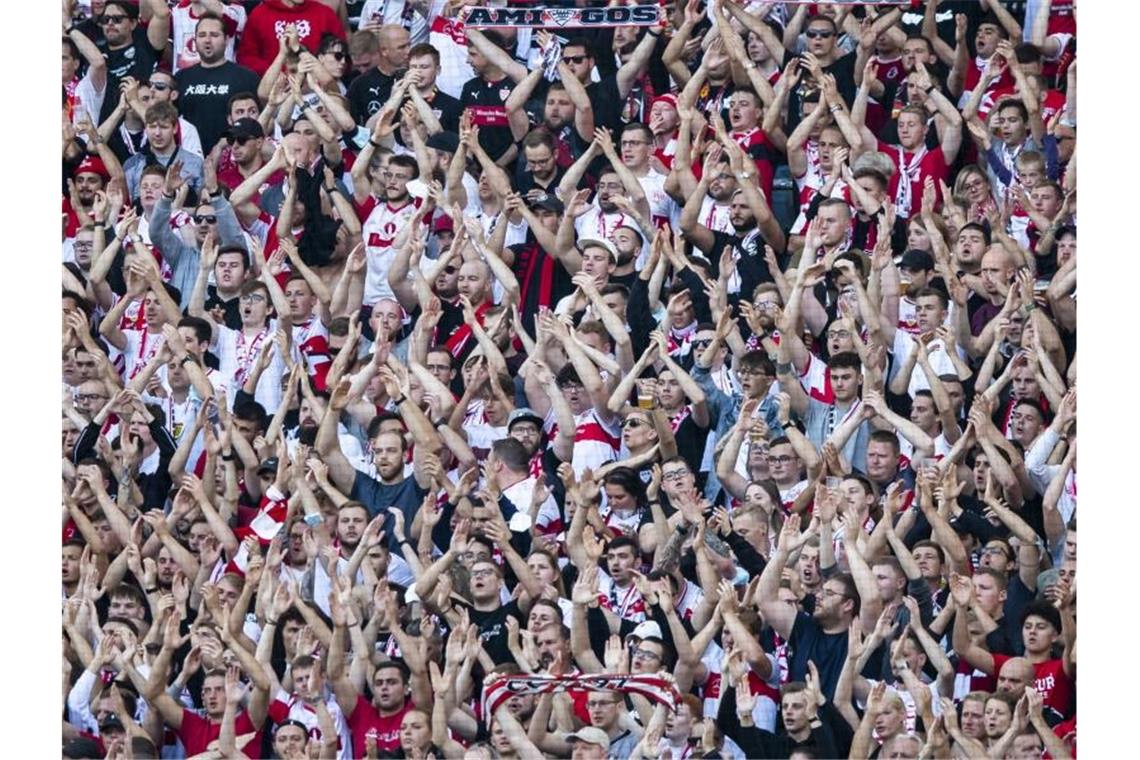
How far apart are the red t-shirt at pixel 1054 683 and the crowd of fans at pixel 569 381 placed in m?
0.02

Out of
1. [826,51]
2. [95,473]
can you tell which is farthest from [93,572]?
[826,51]

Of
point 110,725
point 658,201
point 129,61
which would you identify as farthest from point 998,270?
point 110,725

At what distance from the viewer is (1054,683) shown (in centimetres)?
619

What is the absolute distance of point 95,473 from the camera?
6.32 m

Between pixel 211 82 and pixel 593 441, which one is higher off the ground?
pixel 211 82

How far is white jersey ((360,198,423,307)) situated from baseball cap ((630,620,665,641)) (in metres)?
1.30

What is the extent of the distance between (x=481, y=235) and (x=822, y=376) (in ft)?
3.81

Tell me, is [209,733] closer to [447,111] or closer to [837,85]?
[447,111]

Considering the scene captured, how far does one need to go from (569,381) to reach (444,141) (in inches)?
33.9

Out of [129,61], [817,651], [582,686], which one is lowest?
[582,686]

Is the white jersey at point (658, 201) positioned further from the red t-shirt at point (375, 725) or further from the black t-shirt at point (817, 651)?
the red t-shirt at point (375, 725)

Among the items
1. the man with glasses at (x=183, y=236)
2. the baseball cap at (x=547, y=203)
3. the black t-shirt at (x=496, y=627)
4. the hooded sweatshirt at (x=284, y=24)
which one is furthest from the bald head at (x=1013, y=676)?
the hooded sweatshirt at (x=284, y=24)

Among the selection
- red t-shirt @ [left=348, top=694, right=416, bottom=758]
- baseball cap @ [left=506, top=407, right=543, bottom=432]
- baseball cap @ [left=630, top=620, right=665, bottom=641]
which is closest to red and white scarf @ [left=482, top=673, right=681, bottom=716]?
baseball cap @ [left=630, top=620, right=665, bottom=641]

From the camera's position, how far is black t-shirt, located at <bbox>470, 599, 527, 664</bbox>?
6188mm
